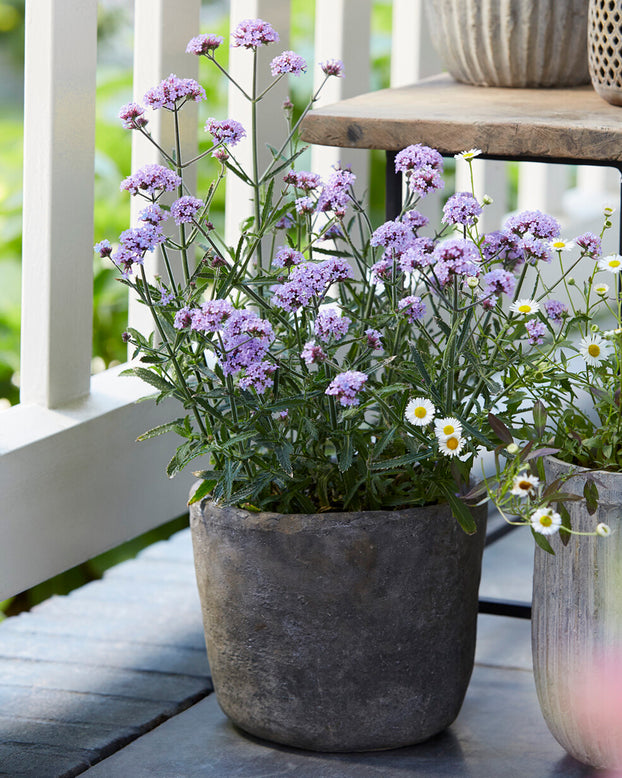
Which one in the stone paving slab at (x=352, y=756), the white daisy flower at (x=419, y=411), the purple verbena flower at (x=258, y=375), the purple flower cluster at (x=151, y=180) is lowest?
the stone paving slab at (x=352, y=756)

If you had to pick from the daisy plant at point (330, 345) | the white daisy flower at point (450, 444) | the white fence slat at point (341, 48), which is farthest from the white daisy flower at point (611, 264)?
the white fence slat at point (341, 48)

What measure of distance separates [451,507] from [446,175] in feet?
8.63

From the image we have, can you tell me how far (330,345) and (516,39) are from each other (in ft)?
2.48

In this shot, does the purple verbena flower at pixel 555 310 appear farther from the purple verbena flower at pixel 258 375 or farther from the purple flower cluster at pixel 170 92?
the purple flower cluster at pixel 170 92

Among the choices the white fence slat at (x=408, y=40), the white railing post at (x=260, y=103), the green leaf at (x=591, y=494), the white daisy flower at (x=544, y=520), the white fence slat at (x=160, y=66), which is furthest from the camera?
the white fence slat at (x=408, y=40)

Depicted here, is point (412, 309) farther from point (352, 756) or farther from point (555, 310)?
point (352, 756)

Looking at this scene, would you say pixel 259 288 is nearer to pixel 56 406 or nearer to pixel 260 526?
pixel 260 526

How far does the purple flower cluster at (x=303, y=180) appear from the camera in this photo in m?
1.45

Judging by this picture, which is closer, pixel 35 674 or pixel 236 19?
pixel 35 674

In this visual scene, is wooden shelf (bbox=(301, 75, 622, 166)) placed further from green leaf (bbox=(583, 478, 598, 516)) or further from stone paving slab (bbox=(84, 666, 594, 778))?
stone paving slab (bbox=(84, 666, 594, 778))

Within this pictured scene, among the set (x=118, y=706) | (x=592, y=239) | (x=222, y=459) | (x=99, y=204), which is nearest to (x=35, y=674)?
(x=118, y=706)

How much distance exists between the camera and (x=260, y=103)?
6.61ft

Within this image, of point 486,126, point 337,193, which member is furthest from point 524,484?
point 486,126

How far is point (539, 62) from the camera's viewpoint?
1.86 meters
